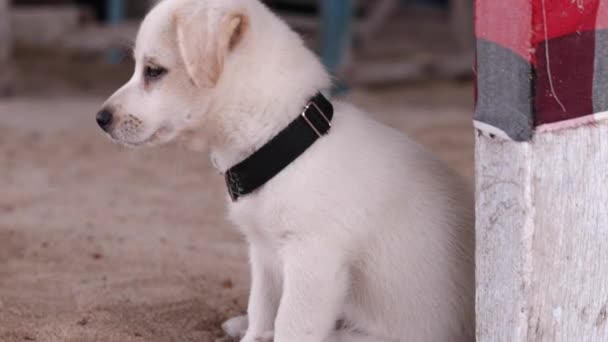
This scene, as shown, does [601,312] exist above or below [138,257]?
above

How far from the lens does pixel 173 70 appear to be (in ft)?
10.1

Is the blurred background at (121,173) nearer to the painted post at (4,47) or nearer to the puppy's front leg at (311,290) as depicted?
the painted post at (4,47)

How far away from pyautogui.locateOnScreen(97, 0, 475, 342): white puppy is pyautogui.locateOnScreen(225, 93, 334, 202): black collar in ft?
0.07

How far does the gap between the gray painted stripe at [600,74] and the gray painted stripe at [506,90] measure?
6.6 inches

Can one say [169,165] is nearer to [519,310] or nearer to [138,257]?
[138,257]

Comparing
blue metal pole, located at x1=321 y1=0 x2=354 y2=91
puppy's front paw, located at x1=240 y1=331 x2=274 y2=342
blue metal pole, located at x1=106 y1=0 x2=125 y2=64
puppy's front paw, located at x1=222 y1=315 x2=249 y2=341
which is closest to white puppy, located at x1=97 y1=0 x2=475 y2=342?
puppy's front paw, located at x1=240 y1=331 x2=274 y2=342

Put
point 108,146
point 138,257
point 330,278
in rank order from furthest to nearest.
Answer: point 108,146
point 138,257
point 330,278

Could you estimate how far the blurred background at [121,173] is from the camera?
3740mm

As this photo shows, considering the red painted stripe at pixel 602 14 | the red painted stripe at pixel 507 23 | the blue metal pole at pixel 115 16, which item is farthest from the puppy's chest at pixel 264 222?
the blue metal pole at pixel 115 16

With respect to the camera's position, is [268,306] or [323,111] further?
[268,306]

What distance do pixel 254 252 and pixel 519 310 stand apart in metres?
0.96

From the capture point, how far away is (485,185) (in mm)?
2764

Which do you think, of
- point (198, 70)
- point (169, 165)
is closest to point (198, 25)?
point (198, 70)

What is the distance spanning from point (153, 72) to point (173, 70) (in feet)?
0.24
